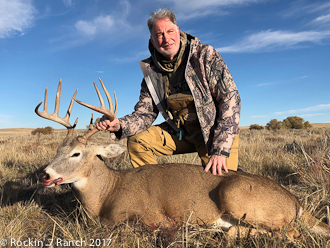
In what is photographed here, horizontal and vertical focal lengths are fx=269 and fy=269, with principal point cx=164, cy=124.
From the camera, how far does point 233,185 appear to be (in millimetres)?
2990

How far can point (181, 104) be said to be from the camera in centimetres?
406

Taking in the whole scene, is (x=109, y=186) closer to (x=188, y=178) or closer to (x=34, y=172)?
(x=188, y=178)

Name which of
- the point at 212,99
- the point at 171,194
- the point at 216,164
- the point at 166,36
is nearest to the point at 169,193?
the point at 171,194

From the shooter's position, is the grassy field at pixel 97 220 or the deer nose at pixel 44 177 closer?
the grassy field at pixel 97 220

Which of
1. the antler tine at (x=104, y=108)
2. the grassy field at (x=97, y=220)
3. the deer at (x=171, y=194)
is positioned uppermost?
the antler tine at (x=104, y=108)

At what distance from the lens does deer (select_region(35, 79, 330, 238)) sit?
9.52ft

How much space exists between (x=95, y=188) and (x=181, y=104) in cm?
171

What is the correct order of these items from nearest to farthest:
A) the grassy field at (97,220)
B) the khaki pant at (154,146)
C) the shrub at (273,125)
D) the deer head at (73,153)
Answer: the grassy field at (97,220)
the deer head at (73,153)
the khaki pant at (154,146)
the shrub at (273,125)

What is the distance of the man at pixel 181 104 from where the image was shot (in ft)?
11.8

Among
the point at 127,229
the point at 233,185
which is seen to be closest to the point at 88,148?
the point at 127,229

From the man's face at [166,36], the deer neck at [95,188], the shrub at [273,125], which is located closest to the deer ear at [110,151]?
the deer neck at [95,188]

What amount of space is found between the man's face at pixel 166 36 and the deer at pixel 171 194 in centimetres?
113

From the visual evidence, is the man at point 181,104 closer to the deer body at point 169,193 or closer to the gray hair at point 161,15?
the gray hair at point 161,15

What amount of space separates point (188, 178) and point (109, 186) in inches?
40.0
